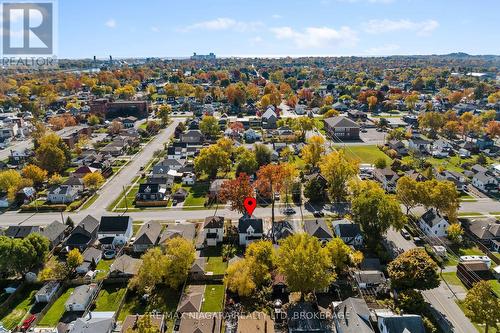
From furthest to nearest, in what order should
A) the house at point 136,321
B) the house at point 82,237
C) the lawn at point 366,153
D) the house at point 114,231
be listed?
the lawn at point 366,153, the house at point 114,231, the house at point 82,237, the house at point 136,321

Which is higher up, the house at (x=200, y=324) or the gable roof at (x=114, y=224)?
the gable roof at (x=114, y=224)

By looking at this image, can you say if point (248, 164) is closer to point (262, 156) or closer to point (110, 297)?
point (262, 156)

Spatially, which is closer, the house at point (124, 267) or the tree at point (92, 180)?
the house at point (124, 267)

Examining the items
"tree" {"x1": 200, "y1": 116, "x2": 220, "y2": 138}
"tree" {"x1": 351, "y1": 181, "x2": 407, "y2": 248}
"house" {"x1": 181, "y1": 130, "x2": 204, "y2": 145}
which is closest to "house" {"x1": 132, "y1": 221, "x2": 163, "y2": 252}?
"tree" {"x1": 351, "y1": 181, "x2": 407, "y2": 248}

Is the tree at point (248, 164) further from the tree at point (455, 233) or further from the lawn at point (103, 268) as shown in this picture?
the tree at point (455, 233)

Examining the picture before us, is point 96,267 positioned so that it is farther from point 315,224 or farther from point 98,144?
point 98,144

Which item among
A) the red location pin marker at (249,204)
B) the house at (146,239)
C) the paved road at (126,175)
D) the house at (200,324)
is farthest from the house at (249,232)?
the paved road at (126,175)

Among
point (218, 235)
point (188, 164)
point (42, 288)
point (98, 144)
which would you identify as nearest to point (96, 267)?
point (42, 288)
